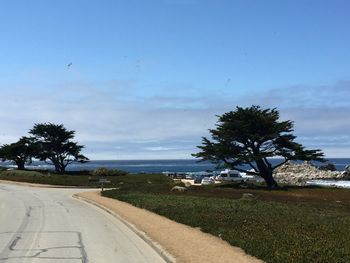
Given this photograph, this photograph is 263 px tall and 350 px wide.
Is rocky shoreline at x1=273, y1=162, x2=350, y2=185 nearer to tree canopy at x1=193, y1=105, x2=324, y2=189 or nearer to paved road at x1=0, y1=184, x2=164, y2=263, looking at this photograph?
tree canopy at x1=193, y1=105, x2=324, y2=189

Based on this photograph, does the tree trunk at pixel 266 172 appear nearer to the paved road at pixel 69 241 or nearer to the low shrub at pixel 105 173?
the low shrub at pixel 105 173

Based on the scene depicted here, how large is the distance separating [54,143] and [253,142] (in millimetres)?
46542

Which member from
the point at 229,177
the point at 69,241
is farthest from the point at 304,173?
the point at 69,241

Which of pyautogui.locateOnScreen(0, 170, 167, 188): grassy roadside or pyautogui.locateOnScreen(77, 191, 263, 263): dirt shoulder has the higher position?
pyautogui.locateOnScreen(0, 170, 167, 188): grassy roadside

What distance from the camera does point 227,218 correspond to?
68.3 feet

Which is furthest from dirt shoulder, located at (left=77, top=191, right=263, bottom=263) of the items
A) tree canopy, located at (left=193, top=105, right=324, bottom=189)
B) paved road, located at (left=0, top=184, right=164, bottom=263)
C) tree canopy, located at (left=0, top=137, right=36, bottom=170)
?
tree canopy, located at (left=0, top=137, right=36, bottom=170)

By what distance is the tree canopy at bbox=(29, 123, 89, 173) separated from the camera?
96.6m

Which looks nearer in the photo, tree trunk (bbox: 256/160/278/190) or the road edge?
the road edge

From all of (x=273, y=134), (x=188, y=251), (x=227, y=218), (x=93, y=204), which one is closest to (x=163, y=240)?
(x=188, y=251)

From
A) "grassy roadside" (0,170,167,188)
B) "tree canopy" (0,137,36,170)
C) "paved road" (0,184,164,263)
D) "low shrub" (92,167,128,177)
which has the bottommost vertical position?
"paved road" (0,184,164,263)

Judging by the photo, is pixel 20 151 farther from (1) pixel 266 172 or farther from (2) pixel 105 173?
(1) pixel 266 172

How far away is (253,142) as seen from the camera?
62750mm

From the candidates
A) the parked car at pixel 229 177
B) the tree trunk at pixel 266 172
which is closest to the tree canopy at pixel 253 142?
the tree trunk at pixel 266 172

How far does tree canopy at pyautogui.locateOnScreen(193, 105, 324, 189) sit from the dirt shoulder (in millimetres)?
38973
